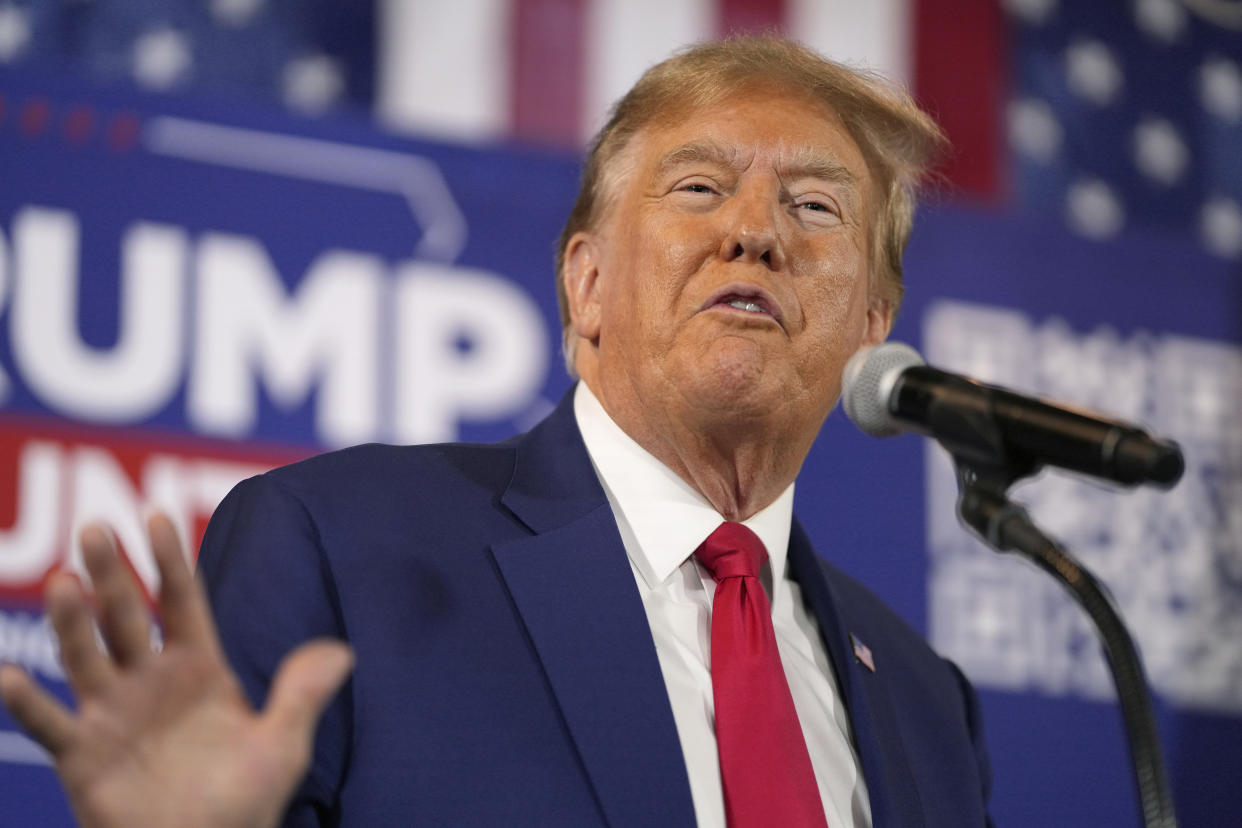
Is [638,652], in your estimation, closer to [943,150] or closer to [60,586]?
[60,586]

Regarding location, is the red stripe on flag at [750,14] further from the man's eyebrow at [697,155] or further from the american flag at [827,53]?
the man's eyebrow at [697,155]

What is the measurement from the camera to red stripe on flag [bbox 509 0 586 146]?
3.60 meters

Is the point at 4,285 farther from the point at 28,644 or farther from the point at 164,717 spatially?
the point at 164,717

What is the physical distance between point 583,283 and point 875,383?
2.69 ft

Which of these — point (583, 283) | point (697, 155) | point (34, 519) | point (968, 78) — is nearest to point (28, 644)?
point (34, 519)

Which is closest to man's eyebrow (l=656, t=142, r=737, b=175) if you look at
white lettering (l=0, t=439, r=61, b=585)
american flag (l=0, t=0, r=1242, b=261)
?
american flag (l=0, t=0, r=1242, b=261)

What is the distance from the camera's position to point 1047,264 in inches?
143

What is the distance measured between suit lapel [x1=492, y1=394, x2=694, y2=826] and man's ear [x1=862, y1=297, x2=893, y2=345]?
25.0 inches

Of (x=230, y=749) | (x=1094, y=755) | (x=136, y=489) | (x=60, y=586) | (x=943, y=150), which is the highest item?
(x=943, y=150)

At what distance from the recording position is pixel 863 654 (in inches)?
74.4

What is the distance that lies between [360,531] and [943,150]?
4.16 ft

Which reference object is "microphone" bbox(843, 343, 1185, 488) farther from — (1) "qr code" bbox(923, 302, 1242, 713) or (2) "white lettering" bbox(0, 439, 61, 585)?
(1) "qr code" bbox(923, 302, 1242, 713)

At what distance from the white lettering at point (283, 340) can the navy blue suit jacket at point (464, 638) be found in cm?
111

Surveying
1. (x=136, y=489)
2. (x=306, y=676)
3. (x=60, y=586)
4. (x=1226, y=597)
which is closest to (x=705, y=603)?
(x=306, y=676)
